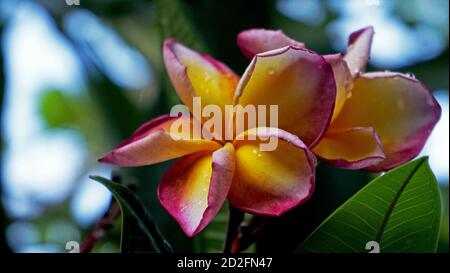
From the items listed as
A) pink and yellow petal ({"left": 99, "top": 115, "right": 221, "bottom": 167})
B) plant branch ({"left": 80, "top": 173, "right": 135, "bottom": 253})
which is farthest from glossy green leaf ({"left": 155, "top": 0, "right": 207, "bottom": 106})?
pink and yellow petal ({"left": 99, "top": 115, "right": 221, "bottom": 167})

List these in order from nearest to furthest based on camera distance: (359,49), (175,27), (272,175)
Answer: (272,175) < (359,49) < (175,27)

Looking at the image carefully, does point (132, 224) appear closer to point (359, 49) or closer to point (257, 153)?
point (257, 153)

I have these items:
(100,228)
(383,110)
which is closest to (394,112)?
(383,110)

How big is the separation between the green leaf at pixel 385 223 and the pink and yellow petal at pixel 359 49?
139mm

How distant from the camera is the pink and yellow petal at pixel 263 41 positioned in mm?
762

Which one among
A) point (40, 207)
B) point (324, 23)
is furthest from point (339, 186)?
point (40, 207)

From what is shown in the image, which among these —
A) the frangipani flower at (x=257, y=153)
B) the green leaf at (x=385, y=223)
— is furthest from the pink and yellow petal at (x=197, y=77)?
the green leaf at (x=385, y=223)

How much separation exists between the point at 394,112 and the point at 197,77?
0.20m

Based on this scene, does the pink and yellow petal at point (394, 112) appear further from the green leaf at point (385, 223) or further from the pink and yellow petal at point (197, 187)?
the pink and yellow petal at point (197, 187)

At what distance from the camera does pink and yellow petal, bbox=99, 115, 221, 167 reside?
695mm

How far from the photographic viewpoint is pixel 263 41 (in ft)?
2.55

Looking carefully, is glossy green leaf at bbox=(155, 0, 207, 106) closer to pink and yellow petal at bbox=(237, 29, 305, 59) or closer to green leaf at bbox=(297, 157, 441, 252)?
pink and yellow petal at bbox=(237, 29, 305, 59)

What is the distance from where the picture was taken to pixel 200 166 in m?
0.72
